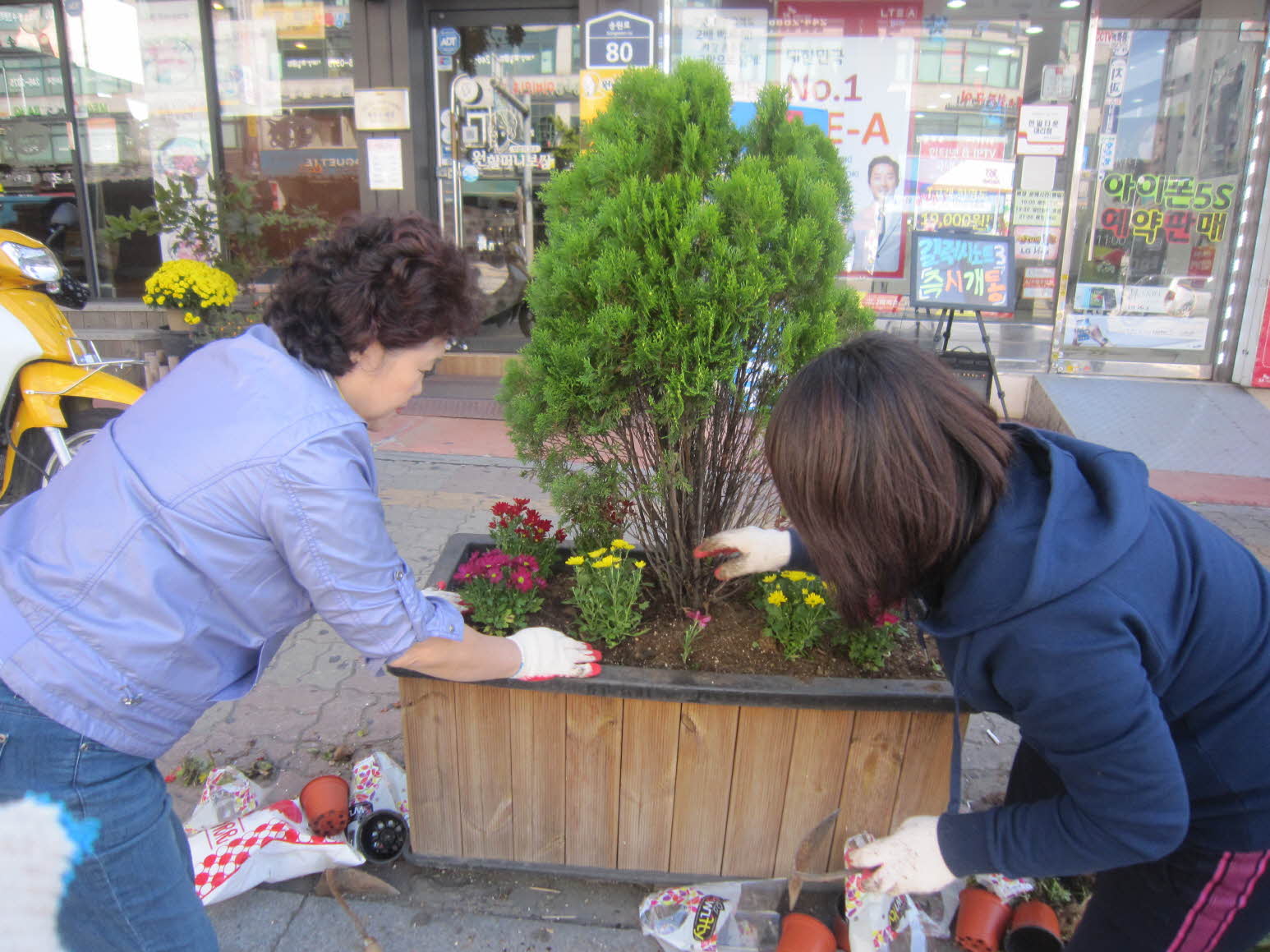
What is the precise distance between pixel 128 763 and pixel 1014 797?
1820 mm

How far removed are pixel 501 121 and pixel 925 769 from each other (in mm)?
6649

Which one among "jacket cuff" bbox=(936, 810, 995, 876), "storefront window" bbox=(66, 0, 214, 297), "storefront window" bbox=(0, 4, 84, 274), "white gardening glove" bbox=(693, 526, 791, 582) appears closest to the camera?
"jacket cuff" bbox=(936, 810, 995, 876)

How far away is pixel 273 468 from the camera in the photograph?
1.28 metres

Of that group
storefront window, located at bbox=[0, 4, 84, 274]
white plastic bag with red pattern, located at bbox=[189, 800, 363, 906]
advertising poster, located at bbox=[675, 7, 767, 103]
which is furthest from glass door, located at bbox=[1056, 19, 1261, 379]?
storefront window, located at bbox=[0, 4, 84, 274]

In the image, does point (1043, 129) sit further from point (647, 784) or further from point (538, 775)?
point (538, 775)

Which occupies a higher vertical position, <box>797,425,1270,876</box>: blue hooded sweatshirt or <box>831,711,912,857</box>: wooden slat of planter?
<box>797,425,1270,876</box>: blue hooded sweatshirt

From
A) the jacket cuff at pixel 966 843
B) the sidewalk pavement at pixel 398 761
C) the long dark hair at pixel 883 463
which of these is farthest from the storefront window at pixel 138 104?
the jacket cuff at pixel 966 843

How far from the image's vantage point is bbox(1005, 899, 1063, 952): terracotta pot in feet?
6.46

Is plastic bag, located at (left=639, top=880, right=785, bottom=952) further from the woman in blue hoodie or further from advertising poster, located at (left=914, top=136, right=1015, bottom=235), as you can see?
advertising poster, located at (left=914, top=136, right=1015, bottom=235)

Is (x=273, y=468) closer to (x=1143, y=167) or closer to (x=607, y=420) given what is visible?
(x=607, y=420)

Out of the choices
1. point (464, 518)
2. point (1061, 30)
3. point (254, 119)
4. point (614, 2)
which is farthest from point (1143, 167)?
point (254, 119)

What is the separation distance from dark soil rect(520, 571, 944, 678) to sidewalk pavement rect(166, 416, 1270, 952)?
67 centimetres

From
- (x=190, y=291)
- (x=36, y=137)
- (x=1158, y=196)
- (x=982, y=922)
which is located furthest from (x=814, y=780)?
(x=36, y=137)

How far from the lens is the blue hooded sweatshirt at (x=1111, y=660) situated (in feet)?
3.92
